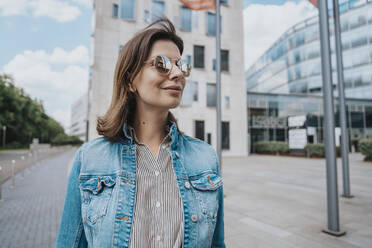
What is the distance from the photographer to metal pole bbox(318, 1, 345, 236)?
151 inches

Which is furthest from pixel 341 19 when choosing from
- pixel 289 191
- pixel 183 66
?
pixel 183 66

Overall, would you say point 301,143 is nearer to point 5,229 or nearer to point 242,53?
point 5,229

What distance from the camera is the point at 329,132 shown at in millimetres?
3943

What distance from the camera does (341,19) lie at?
6891 mm

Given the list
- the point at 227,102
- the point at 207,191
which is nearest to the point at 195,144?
the point at 207,191

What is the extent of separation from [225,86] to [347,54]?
589 inches

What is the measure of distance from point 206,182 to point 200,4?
6877 mm

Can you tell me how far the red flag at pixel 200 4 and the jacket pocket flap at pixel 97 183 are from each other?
22.3 ft

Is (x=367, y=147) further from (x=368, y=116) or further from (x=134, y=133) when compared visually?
(x=134, y=133)

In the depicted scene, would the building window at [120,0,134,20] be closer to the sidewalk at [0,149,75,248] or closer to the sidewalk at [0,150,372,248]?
the sidewalk at [0,149,75,248]

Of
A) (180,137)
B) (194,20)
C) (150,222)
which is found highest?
(194,20)

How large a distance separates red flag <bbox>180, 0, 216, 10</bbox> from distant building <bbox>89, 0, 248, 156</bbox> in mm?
13791

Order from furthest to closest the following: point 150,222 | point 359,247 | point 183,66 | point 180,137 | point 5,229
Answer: point 5,229
point 359,247
point 180,137
point 183,66
point 150,222

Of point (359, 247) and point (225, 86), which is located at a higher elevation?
point (225, 86)
